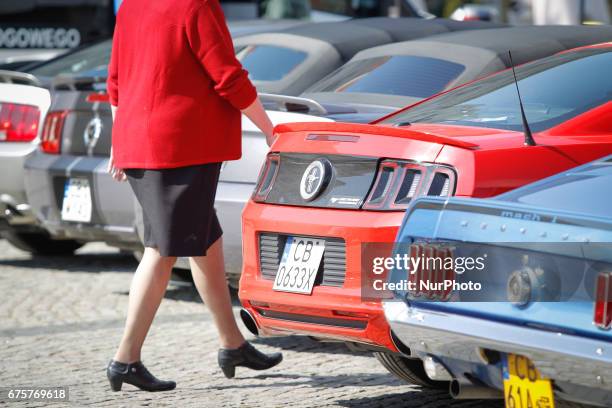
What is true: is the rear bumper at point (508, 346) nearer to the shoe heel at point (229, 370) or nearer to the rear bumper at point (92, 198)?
the shoe heel at point (229, 370)

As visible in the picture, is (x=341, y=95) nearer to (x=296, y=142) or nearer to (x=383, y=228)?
(x=296, y=142)

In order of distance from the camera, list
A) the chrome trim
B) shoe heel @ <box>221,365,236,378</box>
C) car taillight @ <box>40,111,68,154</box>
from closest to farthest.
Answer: the chrome trim
shoe heel @ <box>221,365,236,378</box>
car taillight @ <box>40,111,68,154</box>

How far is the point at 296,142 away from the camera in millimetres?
4887

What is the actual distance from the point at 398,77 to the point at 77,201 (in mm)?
2056

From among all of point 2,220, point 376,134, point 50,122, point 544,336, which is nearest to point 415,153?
point 376,134

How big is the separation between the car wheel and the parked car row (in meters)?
1.80

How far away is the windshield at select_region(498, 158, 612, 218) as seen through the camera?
3631mm

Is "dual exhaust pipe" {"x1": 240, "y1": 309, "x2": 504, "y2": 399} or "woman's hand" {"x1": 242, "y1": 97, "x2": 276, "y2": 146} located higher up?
"woman's hand" {"x1": 242, "y1": 97, "x2": 276, "y2": 146}

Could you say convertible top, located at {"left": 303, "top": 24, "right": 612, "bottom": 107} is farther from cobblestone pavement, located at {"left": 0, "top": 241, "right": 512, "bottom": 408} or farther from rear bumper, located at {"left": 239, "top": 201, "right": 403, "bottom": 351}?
rear bumper, located at {"left": 239, "top": 201, "right": 403, "bottom": 351}

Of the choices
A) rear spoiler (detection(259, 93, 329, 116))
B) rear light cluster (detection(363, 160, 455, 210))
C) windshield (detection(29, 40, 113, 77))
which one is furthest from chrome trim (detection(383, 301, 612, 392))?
windshield (detection(29, 40, 113, 77))

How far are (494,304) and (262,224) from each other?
1347 millimetres

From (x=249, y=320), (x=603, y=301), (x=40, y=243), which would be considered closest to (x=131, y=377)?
(x=249, y=320)

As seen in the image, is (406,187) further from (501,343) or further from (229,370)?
(229,370)

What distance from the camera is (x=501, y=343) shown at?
141 inches
